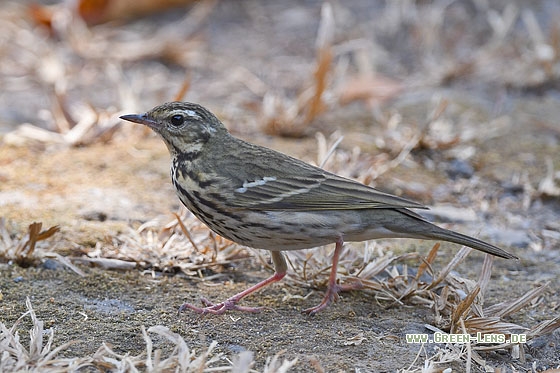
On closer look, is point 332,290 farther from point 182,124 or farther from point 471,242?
point 182,124

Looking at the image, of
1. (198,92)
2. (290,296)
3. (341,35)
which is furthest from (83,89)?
(290,296)

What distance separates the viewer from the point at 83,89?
850cm

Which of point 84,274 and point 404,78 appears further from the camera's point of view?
point 404,78

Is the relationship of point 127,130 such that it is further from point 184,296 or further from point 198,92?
point 184,296

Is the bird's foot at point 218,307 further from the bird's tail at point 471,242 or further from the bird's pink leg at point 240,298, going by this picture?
the bird's tail at point 471,242

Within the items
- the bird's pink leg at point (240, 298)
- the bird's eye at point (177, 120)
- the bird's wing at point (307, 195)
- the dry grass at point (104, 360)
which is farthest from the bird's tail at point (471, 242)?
the bird's eye at point (177, 120)

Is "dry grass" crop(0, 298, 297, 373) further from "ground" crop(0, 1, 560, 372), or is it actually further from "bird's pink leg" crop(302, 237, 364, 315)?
"bird's pink leg" crop(302, 237, 364, 315)

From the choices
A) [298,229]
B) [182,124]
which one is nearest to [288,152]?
[182,124]

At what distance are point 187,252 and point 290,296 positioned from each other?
76 cm

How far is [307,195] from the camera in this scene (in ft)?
16.2

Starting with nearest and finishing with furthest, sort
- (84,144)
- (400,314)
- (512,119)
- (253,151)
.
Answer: (400,314) < (253,151) < (84,144) < (512,119)

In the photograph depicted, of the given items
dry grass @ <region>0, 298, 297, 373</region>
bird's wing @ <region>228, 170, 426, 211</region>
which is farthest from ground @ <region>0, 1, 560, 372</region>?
bird's wing @ <region>228, 170, 426, 211</region>

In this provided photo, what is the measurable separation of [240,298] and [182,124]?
1174mm

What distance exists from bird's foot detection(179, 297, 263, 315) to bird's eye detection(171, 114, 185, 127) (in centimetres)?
116
